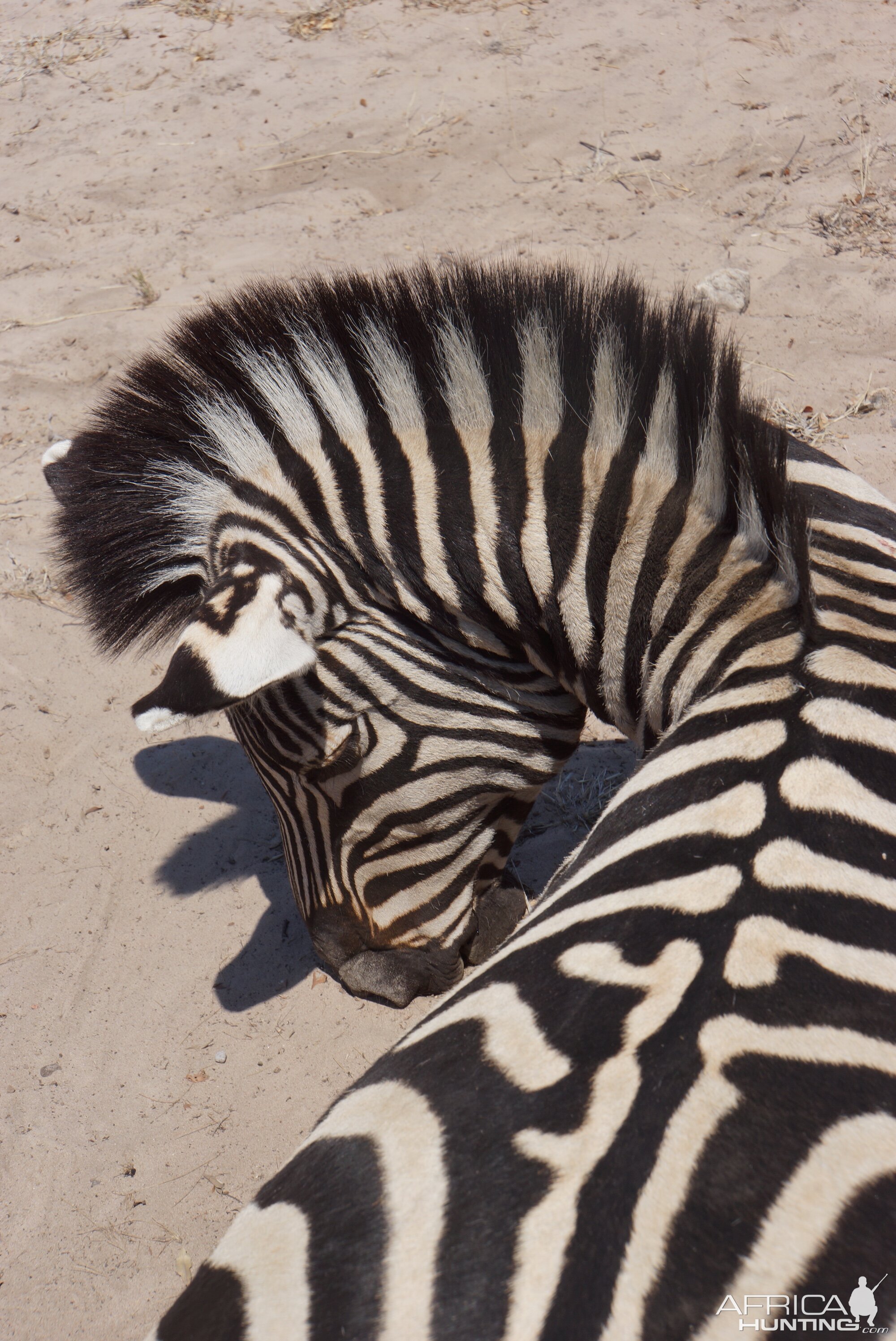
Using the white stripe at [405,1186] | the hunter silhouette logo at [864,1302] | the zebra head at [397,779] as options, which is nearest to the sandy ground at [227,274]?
the zebra head at [397,779]

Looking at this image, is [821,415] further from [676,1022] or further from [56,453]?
[676,1022]

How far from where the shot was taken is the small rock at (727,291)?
4.71 meters

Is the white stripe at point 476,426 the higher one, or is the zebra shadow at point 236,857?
the white stripe at point 476,426

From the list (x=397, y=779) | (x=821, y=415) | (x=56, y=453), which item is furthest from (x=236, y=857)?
(x=821, y=415)

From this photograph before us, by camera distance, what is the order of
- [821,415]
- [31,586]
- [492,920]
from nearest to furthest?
1. [492,920]
2. [31,586]
3. [821,415]

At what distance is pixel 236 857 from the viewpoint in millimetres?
3393

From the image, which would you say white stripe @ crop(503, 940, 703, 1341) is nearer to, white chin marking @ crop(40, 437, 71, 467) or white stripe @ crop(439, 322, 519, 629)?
white stripe @ crop(439, 322, 519, 629)

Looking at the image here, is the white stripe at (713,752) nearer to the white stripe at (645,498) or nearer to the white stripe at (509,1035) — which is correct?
the white stripe at (645,498)

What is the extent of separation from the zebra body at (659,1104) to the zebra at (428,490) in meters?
0.40

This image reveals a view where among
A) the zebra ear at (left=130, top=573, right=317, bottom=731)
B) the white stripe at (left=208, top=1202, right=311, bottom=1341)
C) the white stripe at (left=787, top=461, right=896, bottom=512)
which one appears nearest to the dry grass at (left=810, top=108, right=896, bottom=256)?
the white stripe at (left=787, top=461, right=896, bottom=512)

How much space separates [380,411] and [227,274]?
368cm

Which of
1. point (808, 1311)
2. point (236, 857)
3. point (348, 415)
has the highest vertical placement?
point (348, 415)

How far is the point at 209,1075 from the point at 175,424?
189 cm

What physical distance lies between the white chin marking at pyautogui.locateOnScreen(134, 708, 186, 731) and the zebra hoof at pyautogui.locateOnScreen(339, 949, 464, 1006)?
1127 mm
